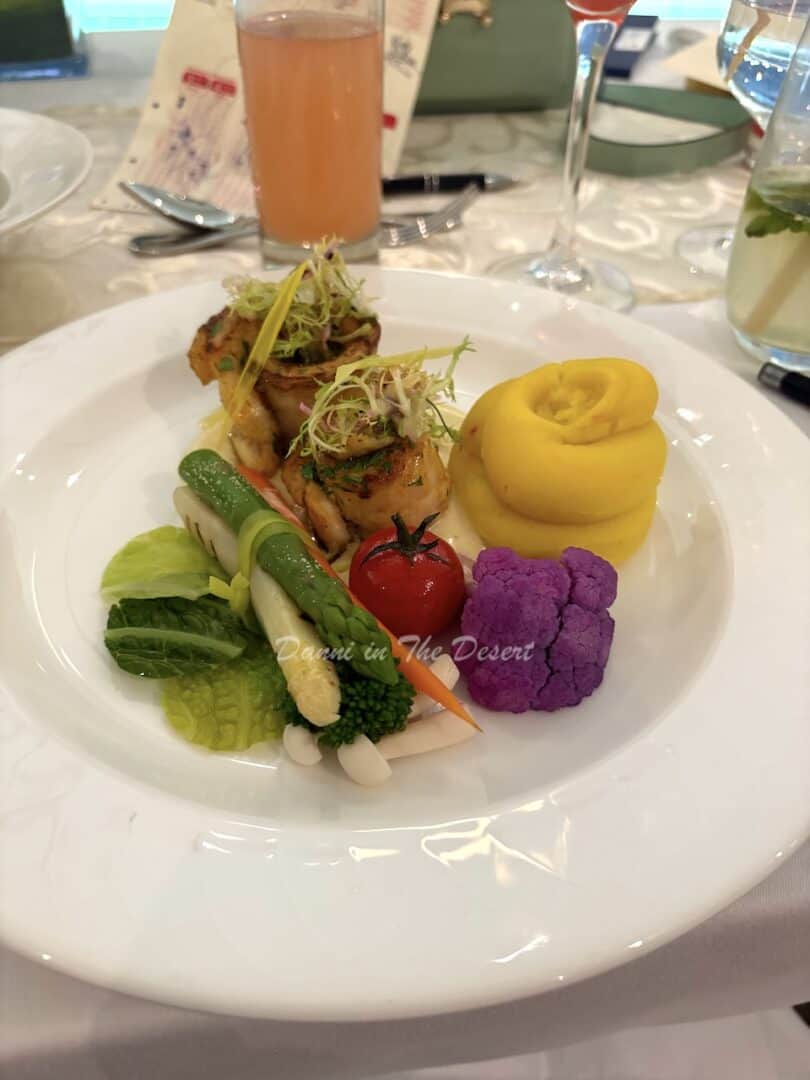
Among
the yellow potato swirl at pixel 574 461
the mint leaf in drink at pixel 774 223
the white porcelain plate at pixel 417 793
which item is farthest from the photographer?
the mint leaf in drink at pixel 774 223

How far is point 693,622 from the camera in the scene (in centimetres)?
119

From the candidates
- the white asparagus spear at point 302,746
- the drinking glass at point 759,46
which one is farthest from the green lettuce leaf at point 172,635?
the drinking glass at point 759,46

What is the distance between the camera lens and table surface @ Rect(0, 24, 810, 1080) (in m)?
0.84

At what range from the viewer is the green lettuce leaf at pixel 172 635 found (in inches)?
44.5

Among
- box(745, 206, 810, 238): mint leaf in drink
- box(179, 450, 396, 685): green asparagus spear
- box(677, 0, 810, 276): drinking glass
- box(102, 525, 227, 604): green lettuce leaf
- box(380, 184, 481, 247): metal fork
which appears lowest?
box(102, 525, 227, 604): green lettuce leaf

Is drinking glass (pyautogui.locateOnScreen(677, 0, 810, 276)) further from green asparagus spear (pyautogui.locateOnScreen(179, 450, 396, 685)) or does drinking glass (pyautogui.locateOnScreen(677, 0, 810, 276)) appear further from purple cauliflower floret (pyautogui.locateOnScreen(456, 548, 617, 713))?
green asparagus spear (pyautogui.locateOnScreen(179, 450, 396, 685))

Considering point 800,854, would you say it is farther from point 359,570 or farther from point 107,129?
point 107,129

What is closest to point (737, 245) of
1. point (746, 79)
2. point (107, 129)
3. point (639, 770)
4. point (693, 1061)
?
point (746, 79)

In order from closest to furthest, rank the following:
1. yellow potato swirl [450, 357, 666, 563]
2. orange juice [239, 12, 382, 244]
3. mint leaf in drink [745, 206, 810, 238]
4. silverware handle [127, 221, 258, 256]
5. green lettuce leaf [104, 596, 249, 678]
Result: green lettuce leaf [104, 596, 249, 678]
yellow potato swirl [450, 357, 666, 563]
mint leaf in drink [745, 206, 810, 238]
orange juice [239, 12, 382, 244]
silverware handle [127, 221, 258, 256]

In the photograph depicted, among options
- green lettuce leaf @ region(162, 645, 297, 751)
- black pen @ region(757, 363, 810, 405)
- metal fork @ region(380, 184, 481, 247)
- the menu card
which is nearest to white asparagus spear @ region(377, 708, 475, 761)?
green lettuce leaf @ region(162, 645, 297, 751)

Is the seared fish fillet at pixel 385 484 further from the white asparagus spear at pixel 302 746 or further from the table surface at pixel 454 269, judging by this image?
the table surface at pixel 454 269

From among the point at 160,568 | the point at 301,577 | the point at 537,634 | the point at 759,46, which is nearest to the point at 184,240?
the point at 160,568

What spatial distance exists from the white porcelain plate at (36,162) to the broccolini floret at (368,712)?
1253 millimetres

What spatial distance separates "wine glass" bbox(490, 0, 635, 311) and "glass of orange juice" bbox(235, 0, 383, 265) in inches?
16.8
